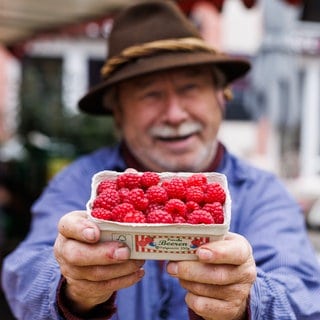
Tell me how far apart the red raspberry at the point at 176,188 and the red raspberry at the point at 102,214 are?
0.42 ft

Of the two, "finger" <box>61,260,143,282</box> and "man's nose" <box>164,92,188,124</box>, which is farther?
"man's nose" <box>164,92,188,124</box>

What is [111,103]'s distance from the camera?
2.09 meters

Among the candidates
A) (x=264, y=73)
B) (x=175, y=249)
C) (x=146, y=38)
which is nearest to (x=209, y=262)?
(x=175, y=249)

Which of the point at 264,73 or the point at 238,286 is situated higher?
the point at 238,286

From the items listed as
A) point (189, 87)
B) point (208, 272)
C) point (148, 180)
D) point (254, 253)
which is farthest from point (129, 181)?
point (189, 87)

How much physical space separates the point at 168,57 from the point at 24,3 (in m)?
2.41

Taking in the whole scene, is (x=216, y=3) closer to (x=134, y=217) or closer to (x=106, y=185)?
(x=106, y=185)

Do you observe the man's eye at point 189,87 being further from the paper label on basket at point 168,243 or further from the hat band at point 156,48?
the paper label on basket at point 168,243

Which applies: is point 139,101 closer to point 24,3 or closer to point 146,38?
point 146,38

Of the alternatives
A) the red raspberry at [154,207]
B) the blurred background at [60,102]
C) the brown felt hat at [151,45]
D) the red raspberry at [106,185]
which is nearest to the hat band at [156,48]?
the brown felt hat at [151,45]

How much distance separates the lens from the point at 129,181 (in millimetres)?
1198

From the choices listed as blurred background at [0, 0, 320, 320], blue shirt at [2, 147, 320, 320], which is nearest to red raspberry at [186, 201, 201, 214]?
blue shirt at [2, 147, 320, 320]

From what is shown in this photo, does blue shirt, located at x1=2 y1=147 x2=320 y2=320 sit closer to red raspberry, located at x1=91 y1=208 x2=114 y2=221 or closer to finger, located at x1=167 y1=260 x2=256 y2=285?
finger, located at x1=167 y1=260 x2=256 y2=285

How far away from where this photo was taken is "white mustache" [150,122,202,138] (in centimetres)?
Result: 182
